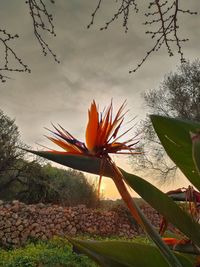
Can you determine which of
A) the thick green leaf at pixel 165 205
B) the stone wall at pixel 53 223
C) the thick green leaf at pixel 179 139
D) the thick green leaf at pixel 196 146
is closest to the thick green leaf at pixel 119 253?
the thick green leaf at pixel 165 205

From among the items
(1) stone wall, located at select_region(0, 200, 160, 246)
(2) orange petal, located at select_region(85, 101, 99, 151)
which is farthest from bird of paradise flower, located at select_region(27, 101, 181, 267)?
(1) stone wall, located at select_region(0, 200, 160, 246)

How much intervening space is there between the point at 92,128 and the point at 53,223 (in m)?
12.9

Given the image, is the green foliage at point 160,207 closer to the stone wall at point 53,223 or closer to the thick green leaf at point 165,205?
the thick green leaf at point 165,205

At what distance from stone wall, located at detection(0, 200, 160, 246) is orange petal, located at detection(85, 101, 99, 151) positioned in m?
11.4

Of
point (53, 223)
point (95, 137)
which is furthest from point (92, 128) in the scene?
point (53, 223)

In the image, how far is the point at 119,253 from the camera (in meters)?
1.20

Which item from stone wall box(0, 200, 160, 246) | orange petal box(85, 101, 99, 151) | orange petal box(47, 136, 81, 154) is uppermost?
stone wall box(0, 200, 160, 246)

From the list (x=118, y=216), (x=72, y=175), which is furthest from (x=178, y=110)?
(x=118, y=216)

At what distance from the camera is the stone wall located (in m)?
12.9

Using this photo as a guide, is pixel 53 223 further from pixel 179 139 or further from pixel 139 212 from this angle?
pixel 139 212

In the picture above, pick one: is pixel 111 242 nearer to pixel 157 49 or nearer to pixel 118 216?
pixel 157 49

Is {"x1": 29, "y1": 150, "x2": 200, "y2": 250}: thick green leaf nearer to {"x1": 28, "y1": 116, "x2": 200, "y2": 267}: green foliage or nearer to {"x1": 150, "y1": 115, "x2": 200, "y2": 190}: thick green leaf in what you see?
{"x1": 28, "y1": 116, "x2": 200, "y2": 267}: green foliage

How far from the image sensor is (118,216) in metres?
15.0

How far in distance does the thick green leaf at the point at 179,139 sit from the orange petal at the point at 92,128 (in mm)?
206
